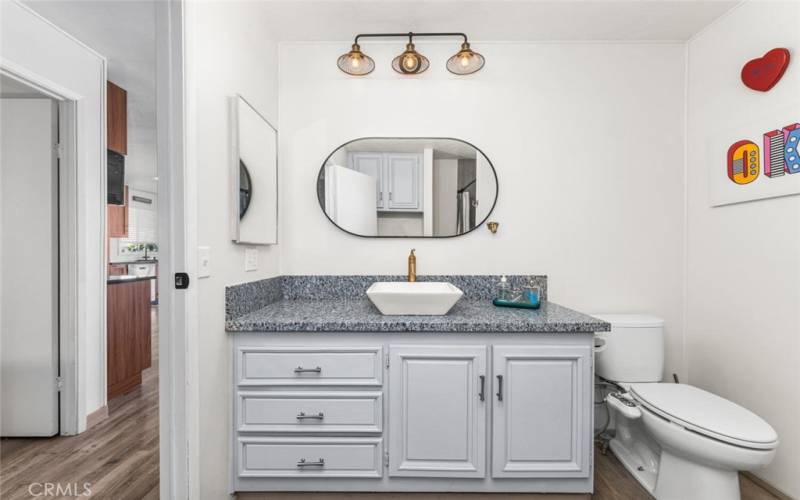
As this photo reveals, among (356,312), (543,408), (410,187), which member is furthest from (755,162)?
(356,312)

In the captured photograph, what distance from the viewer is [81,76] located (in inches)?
88.3

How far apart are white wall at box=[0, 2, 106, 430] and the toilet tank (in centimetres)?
303

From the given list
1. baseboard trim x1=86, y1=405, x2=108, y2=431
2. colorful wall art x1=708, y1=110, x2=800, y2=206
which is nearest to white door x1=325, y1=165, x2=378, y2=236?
colorful wall art x1=708, y1=110, x2=800, y2=206

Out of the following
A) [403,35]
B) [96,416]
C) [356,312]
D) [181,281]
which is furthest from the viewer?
[96,416]

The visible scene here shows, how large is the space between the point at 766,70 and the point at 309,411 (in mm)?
2542

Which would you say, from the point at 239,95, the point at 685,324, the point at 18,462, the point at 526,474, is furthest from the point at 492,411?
the point at 18,462

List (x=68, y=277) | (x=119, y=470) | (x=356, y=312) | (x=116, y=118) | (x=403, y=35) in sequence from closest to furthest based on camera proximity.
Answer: (x=356, y=312), (x=119, y=470), (x=403, y=35), (x=68, y=277), (x=116, y=118)

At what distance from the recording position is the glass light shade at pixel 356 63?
6.31 feet

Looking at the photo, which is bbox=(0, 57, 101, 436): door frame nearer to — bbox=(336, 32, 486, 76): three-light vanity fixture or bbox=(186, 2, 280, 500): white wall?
bbox=(186, 2, 280, 500): white wall

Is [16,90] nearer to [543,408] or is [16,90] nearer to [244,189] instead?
[244,189]

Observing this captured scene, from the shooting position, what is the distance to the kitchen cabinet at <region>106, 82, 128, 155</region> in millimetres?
2566

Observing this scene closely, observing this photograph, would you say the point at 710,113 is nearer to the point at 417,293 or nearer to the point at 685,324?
the point at 685,324

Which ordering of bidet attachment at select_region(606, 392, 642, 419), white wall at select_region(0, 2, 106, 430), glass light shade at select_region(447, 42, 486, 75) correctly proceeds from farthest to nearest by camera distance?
white wall at select_region(0, 2, 106, 430) → glass light shade at select_region(447, 42, 486, 75) → bidet attachment at select_region(606, 392, 642, 419)

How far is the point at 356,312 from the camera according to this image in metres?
1.70
